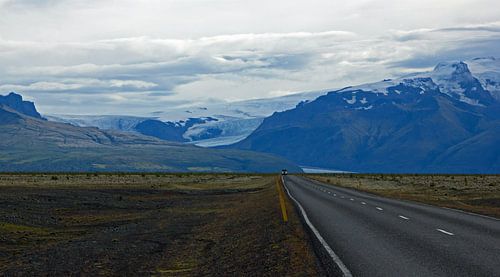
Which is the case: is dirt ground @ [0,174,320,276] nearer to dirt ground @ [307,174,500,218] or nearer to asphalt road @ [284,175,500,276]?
asphalt road @ [284,175,500,276]

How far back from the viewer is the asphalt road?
15680mm

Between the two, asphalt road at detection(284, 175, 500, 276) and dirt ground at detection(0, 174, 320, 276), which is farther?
dirt ground at detection(0, 174, 320, 276)

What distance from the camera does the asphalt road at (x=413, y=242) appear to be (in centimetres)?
1568

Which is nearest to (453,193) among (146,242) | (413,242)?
(146,242)

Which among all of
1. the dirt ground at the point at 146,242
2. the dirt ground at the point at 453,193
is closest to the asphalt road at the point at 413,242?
the dirt ground at the point at 146,242

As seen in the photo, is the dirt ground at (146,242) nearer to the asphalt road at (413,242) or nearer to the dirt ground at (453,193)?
the asphalt road at (413,242)

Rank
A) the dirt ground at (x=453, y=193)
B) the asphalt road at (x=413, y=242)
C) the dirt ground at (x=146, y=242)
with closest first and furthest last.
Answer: the asphalt road at (x=413, y=242) → the dirt ground at (x=146, y=242) → the dirt ground at (x=453, y=193)

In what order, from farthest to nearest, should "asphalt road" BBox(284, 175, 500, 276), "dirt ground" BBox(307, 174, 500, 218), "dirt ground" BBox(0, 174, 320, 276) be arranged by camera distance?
"dirt ground" BBox(307, 174, 500, 218)
"dirt ground" BBox(0, 174, 320, 276)
"asphalt road" BBox(284, 175, 500, 276)

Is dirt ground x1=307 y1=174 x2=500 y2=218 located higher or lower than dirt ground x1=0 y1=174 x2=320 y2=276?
higher

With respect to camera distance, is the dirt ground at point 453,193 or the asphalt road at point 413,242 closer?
the asphalt road at point 413,242

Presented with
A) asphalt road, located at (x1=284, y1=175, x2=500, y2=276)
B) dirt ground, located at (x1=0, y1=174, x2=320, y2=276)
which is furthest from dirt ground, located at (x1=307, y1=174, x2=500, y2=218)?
dirt ground, located at (x1=0, y1=174, x2=320, y2=276)

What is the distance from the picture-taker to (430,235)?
22562mm

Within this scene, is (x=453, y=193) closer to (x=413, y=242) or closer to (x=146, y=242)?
(x=146, y=242)

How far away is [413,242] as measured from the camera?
2069cm
